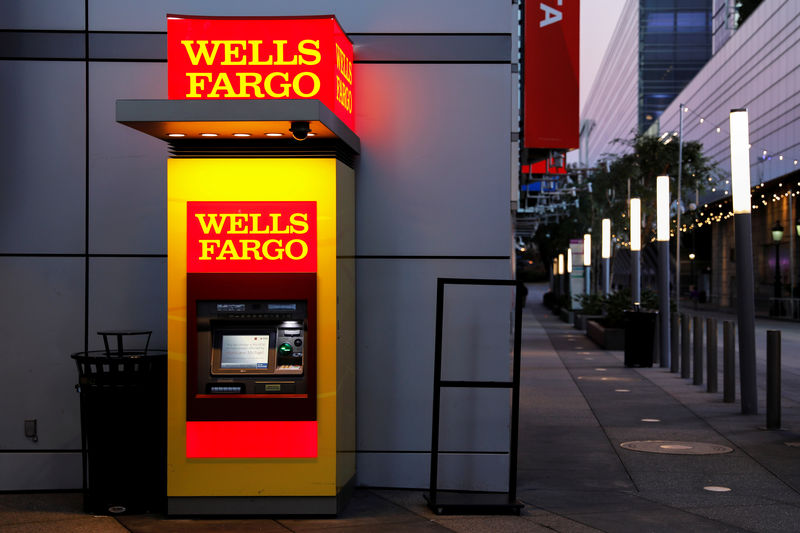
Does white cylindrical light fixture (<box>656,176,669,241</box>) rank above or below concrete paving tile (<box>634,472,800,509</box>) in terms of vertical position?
above

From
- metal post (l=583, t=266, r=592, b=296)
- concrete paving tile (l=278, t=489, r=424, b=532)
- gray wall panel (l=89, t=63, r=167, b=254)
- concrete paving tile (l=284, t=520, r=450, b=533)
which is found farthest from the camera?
metal post (l=583, t=266, r=592, b=296)

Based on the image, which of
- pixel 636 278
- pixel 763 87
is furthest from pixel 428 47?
pixel 763 87

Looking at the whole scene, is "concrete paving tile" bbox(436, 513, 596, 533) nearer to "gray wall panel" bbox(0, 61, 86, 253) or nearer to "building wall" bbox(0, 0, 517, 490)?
"building wall" bbox(0, 0, 517, 490)

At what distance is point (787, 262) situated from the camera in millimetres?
54906

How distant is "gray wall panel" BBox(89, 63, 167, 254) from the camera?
827 cm

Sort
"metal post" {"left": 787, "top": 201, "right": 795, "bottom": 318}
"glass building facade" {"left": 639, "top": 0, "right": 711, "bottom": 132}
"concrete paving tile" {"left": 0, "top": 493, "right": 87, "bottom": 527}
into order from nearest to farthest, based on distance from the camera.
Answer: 1. "concrete paving tile" {"left": 0, "top": 493, "right": 87, "bottom": 527}
2. "metal post" {"left": 787, "top": 201, "right": 795, "bottom": 318}
3. "glass building facade" {"left": 639, "top": 0, "right": 711, "bottom": 132}

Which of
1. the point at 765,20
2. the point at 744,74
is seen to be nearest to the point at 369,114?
the point at 765,20

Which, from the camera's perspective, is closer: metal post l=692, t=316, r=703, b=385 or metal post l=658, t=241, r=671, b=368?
metal post l=692, t=316, r=703, b=385

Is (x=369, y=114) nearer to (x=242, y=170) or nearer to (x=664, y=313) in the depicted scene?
(x=242, y=170)

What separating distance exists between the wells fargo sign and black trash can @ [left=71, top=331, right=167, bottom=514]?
6.24 feet

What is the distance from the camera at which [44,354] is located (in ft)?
27.3

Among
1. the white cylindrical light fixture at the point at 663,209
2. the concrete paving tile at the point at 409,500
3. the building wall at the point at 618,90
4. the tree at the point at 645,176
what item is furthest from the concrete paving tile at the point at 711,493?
the building wall at the point at 618,90

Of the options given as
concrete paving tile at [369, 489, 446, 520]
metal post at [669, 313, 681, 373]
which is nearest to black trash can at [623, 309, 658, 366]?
metal post at [669, 313, 681, 373]

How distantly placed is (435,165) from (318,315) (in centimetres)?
172
